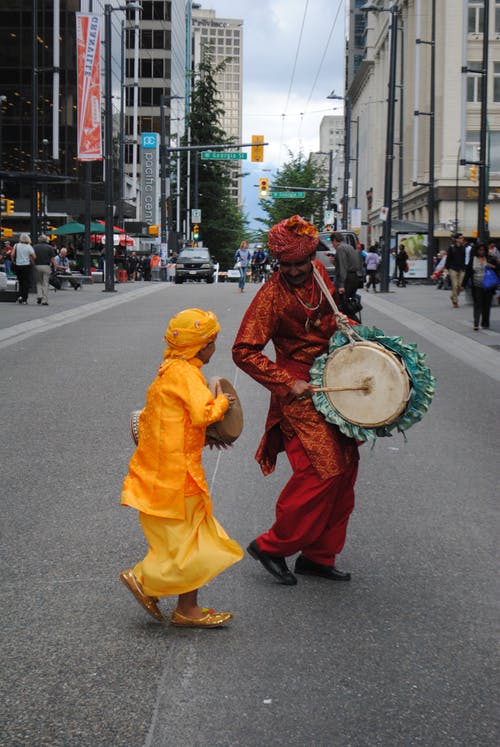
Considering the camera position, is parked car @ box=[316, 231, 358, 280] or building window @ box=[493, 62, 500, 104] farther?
building window @ box=[493, 62, 500, 104]

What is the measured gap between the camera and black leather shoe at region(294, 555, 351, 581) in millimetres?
5043

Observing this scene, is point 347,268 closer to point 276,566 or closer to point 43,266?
point 43,266

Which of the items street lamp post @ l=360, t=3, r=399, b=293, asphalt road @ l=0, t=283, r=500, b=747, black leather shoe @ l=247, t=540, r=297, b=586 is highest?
street lamp post @ l=360, t=3, r=399, b=293

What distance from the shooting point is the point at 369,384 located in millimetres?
4645

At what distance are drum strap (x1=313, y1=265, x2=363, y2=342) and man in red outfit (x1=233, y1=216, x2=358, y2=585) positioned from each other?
0.05 m

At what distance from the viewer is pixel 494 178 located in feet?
212

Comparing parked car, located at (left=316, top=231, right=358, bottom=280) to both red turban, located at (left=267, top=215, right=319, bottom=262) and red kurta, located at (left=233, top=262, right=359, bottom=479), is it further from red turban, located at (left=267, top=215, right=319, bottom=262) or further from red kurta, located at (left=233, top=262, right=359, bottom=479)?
red turban, located at (left=267, top=215, right=319, bottom=262)

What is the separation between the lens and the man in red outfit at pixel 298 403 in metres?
4.71

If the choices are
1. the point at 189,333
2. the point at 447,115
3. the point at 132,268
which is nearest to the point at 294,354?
the point at 189,333

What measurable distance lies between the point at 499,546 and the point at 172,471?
2.22m

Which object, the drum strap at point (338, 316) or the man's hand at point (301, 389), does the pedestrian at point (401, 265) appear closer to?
the drum strap at point (338, 316)

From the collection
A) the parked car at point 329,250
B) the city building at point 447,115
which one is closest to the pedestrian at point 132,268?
the city building at point 447,115

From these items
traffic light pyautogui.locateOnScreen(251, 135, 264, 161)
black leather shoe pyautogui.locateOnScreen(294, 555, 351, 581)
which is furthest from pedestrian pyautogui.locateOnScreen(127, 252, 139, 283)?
black leather shoe pyautogui.locateOnScreen(294, 555, 351, 581)

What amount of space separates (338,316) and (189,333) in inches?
30.8
